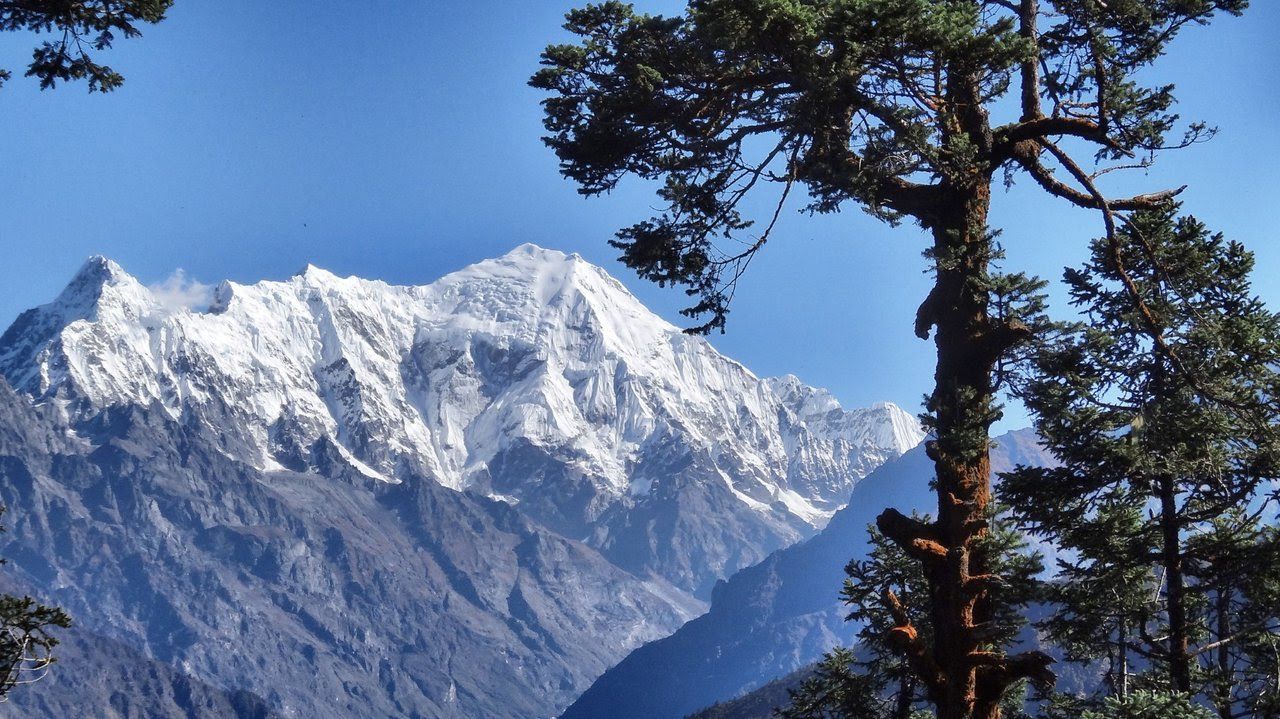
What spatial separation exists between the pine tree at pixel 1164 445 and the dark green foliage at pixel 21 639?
13.3 meters

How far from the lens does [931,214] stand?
39.6 feet

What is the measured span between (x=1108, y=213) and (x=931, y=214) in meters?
1.82

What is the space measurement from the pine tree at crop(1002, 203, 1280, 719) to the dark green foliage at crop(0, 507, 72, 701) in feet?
43.7

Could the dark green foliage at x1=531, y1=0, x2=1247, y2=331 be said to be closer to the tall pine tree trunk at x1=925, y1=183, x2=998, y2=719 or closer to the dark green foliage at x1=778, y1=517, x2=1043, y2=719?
the tall pine tree trunk at x1=925, y1=183, x2=998, y2=719

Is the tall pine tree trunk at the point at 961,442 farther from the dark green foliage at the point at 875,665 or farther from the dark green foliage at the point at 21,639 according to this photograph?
the dark green foliage at the point at 21,639

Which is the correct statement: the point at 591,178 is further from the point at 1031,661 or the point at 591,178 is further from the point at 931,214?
the point at 1031,661

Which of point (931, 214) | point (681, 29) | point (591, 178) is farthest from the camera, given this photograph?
point (591, 178)

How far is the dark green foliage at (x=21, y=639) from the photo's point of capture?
48.5 ft

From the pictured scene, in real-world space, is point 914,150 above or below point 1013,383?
above

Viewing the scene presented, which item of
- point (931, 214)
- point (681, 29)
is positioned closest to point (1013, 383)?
point (931, 214)

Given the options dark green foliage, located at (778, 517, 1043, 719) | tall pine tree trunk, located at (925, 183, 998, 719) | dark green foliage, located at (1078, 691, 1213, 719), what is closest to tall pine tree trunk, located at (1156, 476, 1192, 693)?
dark green foliage, located at (778, 517, 1043, 719)

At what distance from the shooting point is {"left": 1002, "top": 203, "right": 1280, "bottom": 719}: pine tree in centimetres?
1141

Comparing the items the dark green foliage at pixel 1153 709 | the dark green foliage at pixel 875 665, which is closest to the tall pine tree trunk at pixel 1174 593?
the dark green foliage at pixel 875 665

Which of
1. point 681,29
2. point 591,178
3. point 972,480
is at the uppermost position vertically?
point 681,29
